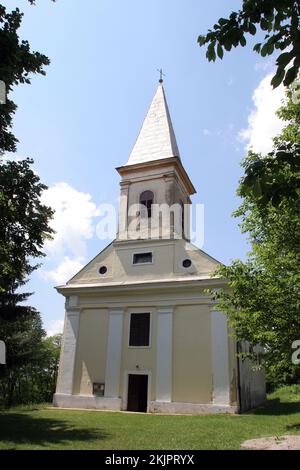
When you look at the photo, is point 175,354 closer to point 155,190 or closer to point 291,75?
point 155,190

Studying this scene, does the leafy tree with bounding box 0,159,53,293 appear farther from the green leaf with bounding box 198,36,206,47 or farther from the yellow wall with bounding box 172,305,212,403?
the yellow wall with bounding box 172,305,212,403

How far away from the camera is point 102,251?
75.2 feet

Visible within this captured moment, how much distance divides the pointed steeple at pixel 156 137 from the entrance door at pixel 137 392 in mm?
13073

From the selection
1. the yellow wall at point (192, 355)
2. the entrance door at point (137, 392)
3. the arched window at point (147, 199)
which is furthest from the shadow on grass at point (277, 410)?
the arched window at point (147, 199)

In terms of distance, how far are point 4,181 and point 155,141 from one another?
17.1m

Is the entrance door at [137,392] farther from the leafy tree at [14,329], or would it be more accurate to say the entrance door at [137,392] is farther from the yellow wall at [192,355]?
the leafy tree at [14,329]

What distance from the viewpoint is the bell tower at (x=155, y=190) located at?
2247 cm

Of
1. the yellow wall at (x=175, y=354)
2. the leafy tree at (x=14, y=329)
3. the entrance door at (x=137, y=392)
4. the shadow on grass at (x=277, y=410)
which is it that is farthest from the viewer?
the leafy tree at (x=14, y=329)

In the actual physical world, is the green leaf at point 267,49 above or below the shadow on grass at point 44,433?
above

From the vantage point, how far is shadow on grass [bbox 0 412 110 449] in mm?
9422

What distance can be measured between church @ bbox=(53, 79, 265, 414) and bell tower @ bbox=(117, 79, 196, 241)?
7 centimetres
